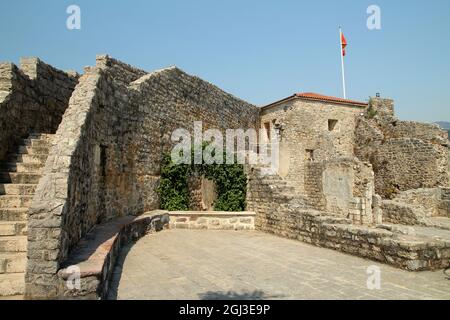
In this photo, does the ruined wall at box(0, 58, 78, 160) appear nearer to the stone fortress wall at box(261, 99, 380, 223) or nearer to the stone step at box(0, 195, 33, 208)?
the stone step at box(0, 195, 33, 208)

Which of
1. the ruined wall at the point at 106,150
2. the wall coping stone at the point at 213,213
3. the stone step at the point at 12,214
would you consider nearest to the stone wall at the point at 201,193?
the wall coping stone at the point at 213,213

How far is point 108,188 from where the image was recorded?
7.96 meters

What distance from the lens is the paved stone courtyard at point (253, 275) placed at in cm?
455

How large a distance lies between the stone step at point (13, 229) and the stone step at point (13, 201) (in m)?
0.47

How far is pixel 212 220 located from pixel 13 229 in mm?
6528

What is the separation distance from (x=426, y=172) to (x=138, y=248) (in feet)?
54.5

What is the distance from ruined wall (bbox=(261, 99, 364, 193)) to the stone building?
0.58 ft

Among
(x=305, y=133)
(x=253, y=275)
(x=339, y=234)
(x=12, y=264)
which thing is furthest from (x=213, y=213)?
(x=305, y=133)

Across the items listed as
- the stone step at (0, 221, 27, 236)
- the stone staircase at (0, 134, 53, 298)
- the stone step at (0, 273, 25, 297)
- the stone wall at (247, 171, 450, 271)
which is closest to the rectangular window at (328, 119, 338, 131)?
the stone wall at (247, 171, 450, 271)

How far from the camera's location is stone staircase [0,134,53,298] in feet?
13.2

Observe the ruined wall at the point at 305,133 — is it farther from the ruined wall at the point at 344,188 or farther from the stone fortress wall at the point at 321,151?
the ruined wall at the point at 344,188

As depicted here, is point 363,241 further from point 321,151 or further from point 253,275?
point 321,151
